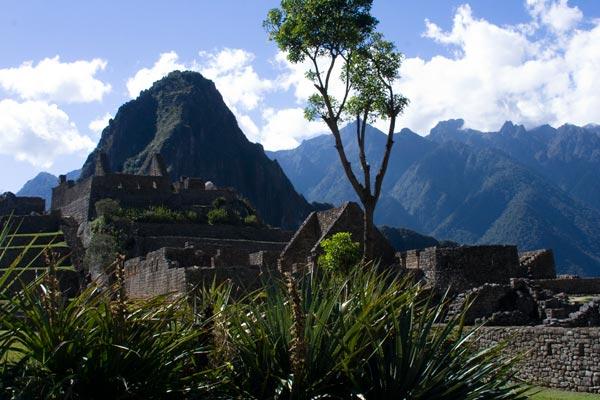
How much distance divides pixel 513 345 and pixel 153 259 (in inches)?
576

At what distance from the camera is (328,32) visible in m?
22.5

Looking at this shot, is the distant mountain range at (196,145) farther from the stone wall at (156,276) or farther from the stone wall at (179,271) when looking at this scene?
the stone wall at (179,271)

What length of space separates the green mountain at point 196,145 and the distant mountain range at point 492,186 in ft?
66.6

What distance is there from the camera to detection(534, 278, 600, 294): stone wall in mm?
24328

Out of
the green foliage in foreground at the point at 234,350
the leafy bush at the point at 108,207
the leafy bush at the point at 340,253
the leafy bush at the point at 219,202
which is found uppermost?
the leafy bush at the point at 219,202

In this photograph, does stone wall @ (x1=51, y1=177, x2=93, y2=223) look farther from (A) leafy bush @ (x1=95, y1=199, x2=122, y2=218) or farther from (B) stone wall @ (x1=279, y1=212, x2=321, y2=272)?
(B) stone wall @ (x1=279, y1=212, x2=321, y2=272)

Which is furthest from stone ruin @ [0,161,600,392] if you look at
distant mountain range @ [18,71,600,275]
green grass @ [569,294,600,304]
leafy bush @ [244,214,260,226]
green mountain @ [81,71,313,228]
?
green mountain @ [81,71,313,228]

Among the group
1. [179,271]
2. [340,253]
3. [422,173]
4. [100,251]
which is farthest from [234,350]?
[422,173]

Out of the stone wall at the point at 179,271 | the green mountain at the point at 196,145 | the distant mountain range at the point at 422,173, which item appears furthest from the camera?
the green mountain at the point at 196,145

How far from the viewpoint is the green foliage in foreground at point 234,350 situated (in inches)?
235

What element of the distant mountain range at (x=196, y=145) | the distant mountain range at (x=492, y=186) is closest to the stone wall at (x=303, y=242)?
the distant mountain range at (x=492, y=186)

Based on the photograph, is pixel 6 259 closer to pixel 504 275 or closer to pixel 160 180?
pixel 160 180

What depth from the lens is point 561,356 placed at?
47.9 ft

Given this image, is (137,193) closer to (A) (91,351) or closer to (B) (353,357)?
(B) (353,357)
